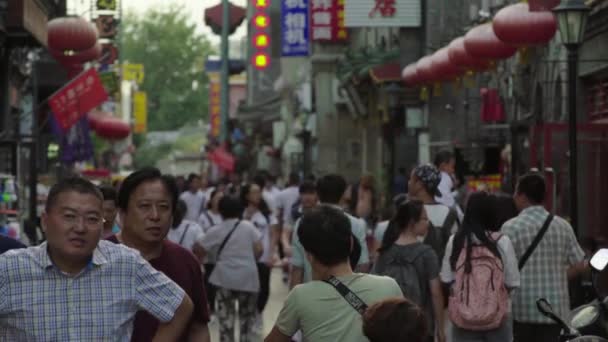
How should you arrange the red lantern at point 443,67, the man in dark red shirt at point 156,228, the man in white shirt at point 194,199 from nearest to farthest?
the man in dark red shirt at point 156,228, the man in white shirt at point 194,199, the red lantern at point 443,67

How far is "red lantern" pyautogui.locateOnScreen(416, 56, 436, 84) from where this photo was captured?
28.1 meters

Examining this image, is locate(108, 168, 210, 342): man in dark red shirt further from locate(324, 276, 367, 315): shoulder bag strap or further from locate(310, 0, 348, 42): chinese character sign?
locate(310, 0, 348, 42): chinese character sign

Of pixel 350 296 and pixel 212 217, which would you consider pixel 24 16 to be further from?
pixel 350 296

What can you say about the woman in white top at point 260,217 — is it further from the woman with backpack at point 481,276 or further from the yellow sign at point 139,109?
the yellow sign at point 139,109

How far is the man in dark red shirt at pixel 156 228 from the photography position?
24.5ft

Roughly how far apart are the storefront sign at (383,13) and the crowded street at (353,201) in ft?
0.17

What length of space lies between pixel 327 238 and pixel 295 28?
4503cm

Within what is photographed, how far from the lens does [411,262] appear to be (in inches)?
430

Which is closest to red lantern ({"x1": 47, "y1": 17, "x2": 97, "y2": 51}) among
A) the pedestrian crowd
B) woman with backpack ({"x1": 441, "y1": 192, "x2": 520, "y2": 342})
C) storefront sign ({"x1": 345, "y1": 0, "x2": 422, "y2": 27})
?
the pedestrian crowd

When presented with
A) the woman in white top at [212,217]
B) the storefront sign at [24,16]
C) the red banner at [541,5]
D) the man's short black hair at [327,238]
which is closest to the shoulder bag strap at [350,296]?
the man's short black hair at [327,238]

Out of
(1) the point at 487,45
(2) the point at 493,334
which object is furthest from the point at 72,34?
(2) the point at 493,334

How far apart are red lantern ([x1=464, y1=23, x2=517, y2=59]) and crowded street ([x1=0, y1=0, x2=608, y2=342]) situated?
1.5 inches

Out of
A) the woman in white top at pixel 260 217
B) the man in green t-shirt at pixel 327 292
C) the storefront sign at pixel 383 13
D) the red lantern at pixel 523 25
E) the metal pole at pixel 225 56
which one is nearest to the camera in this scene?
the man in green t-shirt at pixel 327 292

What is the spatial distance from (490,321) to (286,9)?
135 ft
